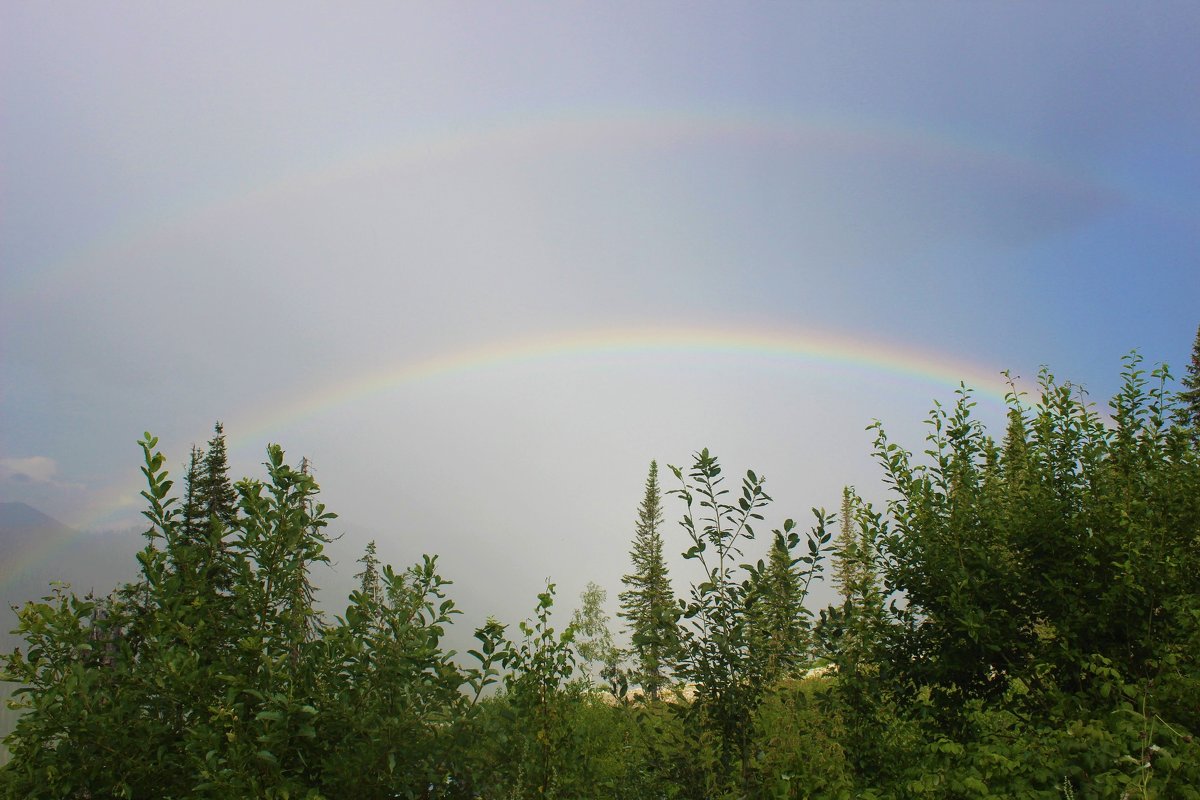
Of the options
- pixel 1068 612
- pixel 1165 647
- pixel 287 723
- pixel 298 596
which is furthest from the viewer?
pixel 1068 612

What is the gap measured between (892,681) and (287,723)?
4.69 m

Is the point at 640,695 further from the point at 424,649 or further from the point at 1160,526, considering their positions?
the point at 1160,526

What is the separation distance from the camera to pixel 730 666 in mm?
4539

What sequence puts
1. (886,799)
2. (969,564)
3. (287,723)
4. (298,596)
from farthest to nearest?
(969,564), (886,799), (298,596), (287,723)

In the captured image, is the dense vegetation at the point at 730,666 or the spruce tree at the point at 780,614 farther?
the spruce tree at the point at 780,614

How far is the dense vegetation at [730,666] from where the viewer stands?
350cm

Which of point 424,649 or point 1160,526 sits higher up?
point 1160,526

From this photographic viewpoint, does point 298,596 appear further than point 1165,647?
No

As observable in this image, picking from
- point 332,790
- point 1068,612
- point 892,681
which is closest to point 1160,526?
point 1068,612

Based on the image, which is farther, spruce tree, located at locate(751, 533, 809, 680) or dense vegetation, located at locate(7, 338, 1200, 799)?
spruce tree, located at locate(751, 533, 809, 680)

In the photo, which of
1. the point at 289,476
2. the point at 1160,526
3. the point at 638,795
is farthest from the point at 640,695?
the point at 1160,526

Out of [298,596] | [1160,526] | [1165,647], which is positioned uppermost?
[1160,526]

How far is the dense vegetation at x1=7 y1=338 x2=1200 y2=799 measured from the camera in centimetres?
350

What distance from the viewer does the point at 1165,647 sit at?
499 cm
